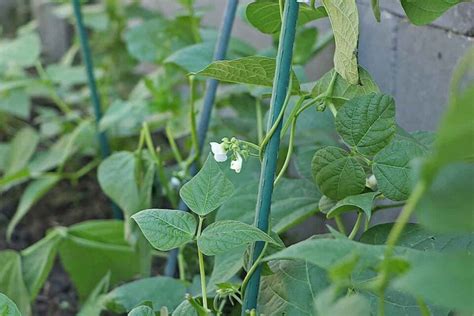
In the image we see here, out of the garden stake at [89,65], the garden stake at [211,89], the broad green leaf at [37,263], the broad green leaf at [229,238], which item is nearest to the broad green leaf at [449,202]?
the broad green leaf at [229,238]

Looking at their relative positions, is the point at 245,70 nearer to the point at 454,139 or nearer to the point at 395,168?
the point at 395,168

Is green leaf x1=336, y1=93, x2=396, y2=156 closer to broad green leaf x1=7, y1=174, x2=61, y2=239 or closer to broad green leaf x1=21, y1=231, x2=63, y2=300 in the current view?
broad green leaf x1=21, y1=231, x2=63, y2=300

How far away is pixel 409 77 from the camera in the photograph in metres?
1.09

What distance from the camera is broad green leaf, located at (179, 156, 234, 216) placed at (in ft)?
2.24

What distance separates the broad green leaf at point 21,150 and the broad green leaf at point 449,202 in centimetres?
125

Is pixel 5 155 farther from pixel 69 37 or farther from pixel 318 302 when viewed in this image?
pixel 318 302

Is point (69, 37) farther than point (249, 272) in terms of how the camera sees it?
Yes

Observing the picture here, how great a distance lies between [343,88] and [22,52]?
40.2 inches

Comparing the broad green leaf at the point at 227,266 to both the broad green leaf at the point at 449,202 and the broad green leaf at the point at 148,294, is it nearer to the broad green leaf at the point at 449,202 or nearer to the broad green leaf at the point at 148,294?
the broad green leaf at the point at 148,294

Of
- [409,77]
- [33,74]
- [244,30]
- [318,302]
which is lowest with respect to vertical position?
[33,74]

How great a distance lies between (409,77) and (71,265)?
598mm

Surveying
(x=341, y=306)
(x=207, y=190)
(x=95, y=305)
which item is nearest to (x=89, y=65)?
(x=95, y=305)

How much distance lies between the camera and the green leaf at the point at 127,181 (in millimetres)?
1129

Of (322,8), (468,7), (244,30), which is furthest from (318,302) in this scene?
(244,30)
